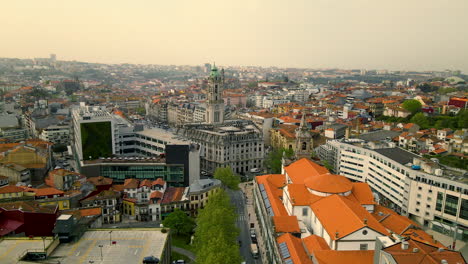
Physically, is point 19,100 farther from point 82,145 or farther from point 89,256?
point 89,256

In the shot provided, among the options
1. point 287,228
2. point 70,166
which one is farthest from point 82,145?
point 287,228

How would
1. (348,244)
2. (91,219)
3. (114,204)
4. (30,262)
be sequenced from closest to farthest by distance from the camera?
(30,262) < (348,244) < (91,219) < (114,204)

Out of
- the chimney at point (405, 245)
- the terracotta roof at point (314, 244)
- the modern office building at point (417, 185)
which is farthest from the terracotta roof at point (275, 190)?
the chimney at point (405, 245)

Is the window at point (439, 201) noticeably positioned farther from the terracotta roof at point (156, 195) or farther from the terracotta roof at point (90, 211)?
the terracotta roof at point (90, 211)

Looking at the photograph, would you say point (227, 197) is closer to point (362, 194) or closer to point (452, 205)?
point (362, 194)

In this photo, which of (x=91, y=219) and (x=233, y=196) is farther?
(x=233, y=196)

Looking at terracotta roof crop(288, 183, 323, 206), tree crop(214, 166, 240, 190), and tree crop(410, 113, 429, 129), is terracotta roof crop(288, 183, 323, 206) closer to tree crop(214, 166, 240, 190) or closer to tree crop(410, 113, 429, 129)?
tree crop(214, 166, 240, 190)

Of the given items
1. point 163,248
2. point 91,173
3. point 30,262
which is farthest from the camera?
point 91,173

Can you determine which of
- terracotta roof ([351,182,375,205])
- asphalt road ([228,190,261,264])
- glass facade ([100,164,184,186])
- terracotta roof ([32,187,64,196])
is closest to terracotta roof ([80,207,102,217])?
terracotta roof ([32,187,64,196])
